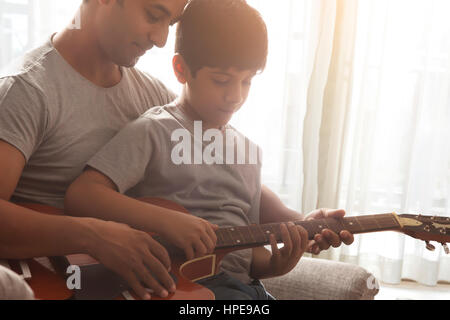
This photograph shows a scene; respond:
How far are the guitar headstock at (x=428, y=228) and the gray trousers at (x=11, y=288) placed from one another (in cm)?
81

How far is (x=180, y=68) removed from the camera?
44.1 inches

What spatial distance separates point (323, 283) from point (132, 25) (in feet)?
2.18

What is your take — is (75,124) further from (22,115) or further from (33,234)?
(33,234)

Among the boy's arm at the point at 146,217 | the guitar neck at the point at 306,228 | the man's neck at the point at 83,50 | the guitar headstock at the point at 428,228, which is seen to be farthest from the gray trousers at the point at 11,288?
the guitar headstock at the point at 428,228

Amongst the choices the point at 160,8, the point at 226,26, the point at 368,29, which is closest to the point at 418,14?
the point at 368,29

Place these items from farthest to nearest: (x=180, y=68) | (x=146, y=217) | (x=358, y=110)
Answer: (x=358, y=110) < (x=180, y=68) < (x=146, y=217)

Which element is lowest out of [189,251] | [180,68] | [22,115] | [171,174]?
[189,251]

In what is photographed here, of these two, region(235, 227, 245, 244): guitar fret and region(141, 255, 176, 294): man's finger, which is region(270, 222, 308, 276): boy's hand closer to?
region(235, 227, 245, 244): guitar fret

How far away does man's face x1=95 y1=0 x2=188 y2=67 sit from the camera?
973 mm

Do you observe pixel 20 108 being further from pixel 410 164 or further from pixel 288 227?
pixel 410 164

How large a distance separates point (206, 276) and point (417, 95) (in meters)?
1.59

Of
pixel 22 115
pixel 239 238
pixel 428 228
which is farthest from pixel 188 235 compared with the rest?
pixel 428 228

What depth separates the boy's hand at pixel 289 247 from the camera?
38.3 inches

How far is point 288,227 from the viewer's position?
100 cm
